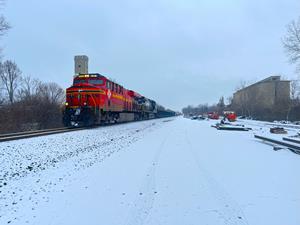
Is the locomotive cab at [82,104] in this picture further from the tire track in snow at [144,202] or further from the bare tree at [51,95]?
the tire track in snow at [144,202]

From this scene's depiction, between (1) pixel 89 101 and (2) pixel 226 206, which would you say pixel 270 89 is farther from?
(2) pixel 226 206

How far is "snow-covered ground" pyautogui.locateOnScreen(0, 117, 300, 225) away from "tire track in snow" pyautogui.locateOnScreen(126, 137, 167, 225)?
0.02 meters

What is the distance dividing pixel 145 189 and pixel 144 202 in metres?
0.84

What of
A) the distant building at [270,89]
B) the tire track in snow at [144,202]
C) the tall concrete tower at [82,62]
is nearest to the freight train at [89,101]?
the tire track in snow at [144,202]

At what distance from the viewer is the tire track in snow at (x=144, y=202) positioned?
4605 millimetres

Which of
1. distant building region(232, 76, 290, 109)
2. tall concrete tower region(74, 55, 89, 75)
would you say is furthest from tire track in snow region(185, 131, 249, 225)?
distant building region(232, 76, 290, 109)

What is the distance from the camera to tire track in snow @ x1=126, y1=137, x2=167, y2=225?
461 centimetres

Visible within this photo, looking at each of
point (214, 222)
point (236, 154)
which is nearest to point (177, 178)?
point (214, 222)

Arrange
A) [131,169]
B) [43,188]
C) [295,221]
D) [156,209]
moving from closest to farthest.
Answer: [295,221]
[156,209]
[43,188]
[131,169]

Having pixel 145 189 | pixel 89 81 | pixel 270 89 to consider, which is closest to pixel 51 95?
pixel 89 81

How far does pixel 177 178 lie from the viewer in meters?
7.23

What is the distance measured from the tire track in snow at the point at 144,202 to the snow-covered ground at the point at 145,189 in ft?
0.05

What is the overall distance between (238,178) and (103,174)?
3.47 meters

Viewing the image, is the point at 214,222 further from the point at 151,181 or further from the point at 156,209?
the point at 151,181
